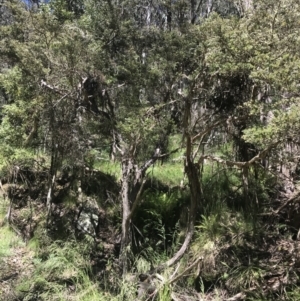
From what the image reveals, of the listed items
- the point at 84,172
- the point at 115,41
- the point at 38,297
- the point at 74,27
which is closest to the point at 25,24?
the point at 74,27

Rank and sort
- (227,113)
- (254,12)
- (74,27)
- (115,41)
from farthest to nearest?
1. (115,41)
2. (74,27)
3. (227,113)
4. (254,12)

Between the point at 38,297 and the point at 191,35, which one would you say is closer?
the point at 38,297

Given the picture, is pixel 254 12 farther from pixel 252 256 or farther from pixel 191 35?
pixel 252 256

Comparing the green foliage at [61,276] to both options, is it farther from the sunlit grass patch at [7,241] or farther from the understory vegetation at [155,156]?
the sunlit grass patch at [7,241]

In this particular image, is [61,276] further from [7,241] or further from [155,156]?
[155,156]

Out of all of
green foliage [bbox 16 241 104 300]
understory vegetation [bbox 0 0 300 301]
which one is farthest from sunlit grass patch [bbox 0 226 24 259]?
green foliage [bbox 16 241 104 300]

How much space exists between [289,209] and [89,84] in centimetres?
341

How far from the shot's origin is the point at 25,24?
6.84 m

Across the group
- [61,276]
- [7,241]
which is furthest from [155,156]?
[7,241]

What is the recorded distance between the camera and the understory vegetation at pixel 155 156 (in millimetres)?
4652

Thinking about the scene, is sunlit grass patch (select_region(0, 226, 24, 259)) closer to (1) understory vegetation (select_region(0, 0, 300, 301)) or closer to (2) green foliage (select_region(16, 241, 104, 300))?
(1) understory vegetation (select_region(0, 0, 300, 301))

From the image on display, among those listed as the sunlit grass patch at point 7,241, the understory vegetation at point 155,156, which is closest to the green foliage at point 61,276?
the understory vegetation at point 155,156

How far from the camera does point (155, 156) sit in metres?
5.78

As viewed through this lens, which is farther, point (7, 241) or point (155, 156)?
point (7, 241)
